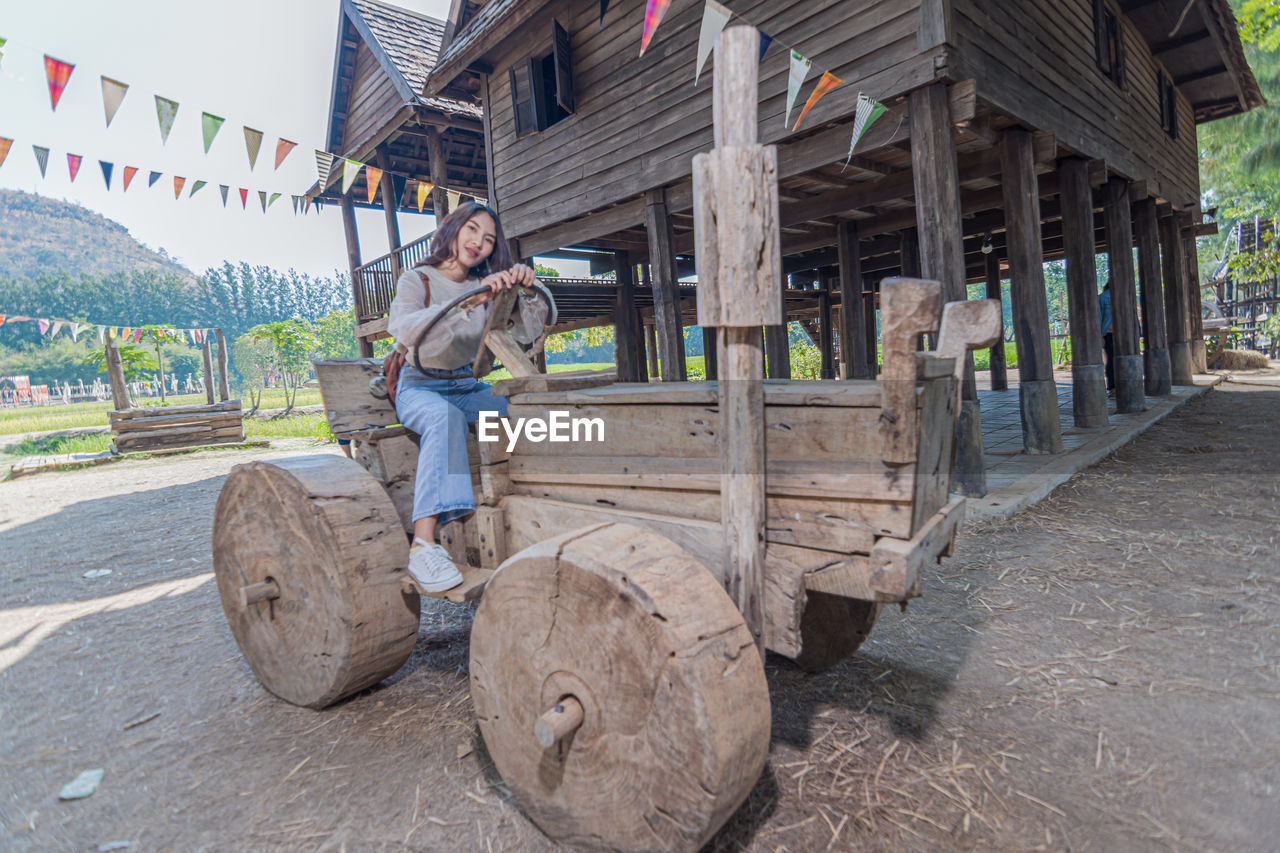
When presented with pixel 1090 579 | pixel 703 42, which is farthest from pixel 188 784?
pixel 703 42

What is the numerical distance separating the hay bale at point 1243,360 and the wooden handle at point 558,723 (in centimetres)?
1814

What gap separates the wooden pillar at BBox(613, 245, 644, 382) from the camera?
10.8 metres

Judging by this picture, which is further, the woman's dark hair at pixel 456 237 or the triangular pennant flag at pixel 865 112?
the triangular pennant flag at pixel 865 112

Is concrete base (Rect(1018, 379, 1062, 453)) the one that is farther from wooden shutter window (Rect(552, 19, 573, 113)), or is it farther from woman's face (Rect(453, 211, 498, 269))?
wooden shutter window (Rect(552, 19, 573, 113))

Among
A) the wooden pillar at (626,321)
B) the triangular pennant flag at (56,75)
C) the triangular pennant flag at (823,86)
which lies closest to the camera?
the triangular pennant flag at (823,86)

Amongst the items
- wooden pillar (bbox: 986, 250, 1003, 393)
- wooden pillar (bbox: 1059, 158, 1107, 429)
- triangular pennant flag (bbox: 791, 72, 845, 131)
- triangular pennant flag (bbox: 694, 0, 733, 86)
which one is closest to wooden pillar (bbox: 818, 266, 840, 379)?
wooden pillar (bbox: 986, 250, 1003, 393)

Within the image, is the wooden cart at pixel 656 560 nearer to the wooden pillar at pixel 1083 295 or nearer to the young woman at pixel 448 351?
the young woman at pixel 448 351

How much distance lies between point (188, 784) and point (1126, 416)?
9467 mm

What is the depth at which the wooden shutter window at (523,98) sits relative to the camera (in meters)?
8.10

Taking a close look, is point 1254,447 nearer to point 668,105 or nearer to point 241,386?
point 668,105

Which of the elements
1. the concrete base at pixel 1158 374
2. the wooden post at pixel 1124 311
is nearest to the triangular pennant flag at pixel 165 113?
Answer: the wooden post at pixel 1124 311

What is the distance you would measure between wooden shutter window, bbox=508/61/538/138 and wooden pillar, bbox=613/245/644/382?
111 inches

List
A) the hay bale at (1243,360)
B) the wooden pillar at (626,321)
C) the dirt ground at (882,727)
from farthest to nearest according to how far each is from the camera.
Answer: the hay bale at (1243,360) → the wooden pillar at (626,321) → the dirt ground at (882,727)

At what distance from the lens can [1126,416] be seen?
7.67m
